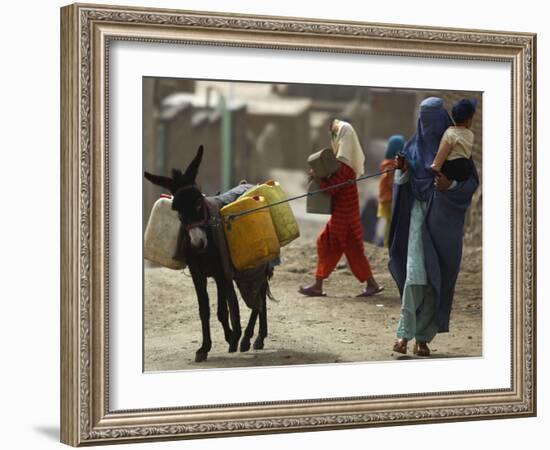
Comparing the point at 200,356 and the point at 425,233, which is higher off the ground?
the point at 425,233

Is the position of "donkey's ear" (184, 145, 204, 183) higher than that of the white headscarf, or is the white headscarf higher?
the white headscarf

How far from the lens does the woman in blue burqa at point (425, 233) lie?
9.49 meters

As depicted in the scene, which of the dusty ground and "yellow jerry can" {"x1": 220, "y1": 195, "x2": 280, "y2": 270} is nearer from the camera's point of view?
the dusty ground

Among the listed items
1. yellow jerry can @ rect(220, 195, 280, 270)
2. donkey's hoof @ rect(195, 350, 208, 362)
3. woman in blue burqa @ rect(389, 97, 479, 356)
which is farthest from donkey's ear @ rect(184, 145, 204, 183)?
woman in blue burqa @ rect(389, 97, 479, 356)

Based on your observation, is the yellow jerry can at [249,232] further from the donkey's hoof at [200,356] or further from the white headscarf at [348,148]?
the white headscarf at [348,148]

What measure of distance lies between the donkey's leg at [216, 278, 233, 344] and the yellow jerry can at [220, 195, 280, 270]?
16 centimetres

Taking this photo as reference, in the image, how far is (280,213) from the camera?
9211 millimetres

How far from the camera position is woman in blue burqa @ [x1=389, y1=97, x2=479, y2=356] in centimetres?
949

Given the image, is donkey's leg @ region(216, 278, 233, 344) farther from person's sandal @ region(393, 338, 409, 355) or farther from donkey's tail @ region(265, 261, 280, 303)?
person's sandal @ region(393, 338, 409, 355)

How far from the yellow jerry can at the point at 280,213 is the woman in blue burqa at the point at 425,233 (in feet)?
2.43

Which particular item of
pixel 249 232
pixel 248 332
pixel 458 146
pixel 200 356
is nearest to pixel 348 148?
pixel 458 146

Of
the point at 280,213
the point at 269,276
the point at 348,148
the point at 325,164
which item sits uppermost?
the point at 348,148

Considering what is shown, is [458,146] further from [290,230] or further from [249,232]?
[249,232]

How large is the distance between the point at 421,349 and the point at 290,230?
3.81 ft
